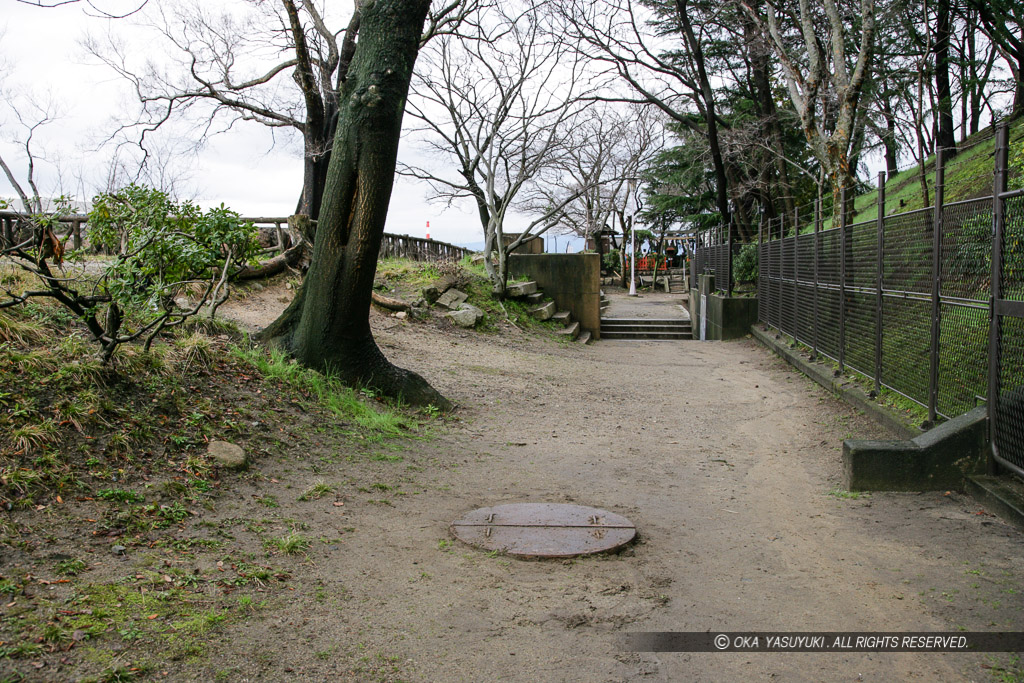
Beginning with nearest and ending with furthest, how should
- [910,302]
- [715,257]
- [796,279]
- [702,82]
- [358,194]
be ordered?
1. [910,302]
2. [358,194]
3. [796,279]
4. [702,82]
5. [715,257]

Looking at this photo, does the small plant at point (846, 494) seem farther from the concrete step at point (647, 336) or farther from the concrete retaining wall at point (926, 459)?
the concrete step at point (647, 336)

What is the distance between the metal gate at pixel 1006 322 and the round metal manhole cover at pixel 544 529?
109 inches

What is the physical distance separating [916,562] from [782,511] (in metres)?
1.19

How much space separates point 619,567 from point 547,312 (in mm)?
13740

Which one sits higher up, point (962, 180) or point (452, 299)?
point (962, 180)

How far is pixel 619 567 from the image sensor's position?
429 cm

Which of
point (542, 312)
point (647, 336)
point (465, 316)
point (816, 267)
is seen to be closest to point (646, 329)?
point (647, 336)

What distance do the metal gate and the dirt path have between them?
2.06 ft

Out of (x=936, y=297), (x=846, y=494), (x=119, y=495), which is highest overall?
(x=936, y=297)

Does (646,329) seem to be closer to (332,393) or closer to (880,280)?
(880,280)

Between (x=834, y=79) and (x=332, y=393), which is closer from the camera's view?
(x=332, y=393)

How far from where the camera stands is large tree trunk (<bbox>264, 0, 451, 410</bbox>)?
7657 millimetres

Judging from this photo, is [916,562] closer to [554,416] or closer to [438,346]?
[554,416]

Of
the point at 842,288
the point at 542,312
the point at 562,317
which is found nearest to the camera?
the point at 842,288
